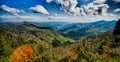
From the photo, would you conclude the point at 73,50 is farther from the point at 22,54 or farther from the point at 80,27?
the point at 22,54

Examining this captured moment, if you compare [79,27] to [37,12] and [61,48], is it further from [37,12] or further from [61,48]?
[37,12]

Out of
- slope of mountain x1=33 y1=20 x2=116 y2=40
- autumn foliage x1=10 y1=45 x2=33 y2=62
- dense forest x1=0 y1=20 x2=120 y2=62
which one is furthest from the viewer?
autumn foliage x1=10 y1=45 x2=33 y2=62

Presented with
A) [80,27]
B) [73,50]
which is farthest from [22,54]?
[80,27]

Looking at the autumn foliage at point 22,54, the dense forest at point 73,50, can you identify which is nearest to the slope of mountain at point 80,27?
the dense forest at point 73,50

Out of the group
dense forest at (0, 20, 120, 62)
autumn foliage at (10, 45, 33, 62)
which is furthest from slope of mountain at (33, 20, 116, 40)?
autumn foliage at (10, 45, 33, 62)

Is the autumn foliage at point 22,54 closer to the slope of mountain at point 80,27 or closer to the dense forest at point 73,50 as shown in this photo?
the dense forest at point 73,50

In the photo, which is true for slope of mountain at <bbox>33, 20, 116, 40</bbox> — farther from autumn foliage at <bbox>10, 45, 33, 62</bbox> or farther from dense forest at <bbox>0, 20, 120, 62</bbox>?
autumn foliage at <bbox>10, 45, 33, 62</bbox>

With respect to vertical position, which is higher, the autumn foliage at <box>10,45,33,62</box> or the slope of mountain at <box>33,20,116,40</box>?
the slope of mountain at <box>33,20,116,40</box>

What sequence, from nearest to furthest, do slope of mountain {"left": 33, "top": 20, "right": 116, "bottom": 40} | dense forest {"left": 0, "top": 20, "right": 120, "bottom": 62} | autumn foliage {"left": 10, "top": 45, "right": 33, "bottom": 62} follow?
dense forest {"left": 0, "top": 20, "right": 120, "bottom": 62} < slope of mountain {"left": 33, "top": 20, "right": 116, "bottom": 40} < autumn foliage {"left": 10, "top": 45, "right": 33, "bottom": 62}

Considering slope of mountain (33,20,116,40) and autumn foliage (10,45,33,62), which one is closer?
slope of mountain (33,20,116,40)
